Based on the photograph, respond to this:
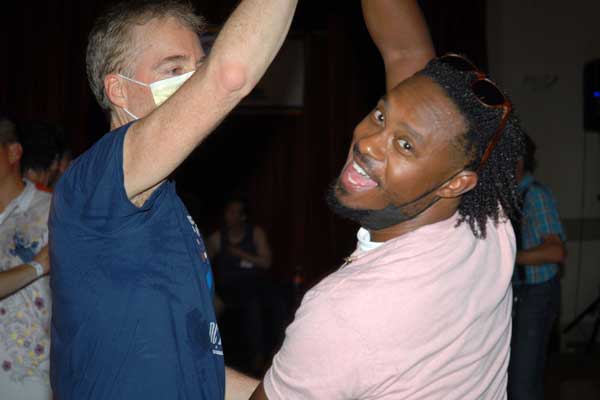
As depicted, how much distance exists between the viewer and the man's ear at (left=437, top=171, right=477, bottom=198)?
139 centimetres

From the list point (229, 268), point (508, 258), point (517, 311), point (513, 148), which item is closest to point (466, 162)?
point (513, 148)

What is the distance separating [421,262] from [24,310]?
74.4 inches

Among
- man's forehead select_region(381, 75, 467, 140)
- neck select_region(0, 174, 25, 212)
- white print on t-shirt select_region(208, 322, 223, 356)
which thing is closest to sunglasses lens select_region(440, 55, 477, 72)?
man's forehead select_region(381, 75, 467, 140)

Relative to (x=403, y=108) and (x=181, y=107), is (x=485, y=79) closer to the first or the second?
(x=403, y=108)

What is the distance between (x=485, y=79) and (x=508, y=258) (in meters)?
0.42

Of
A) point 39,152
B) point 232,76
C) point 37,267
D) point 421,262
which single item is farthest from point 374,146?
point 39,152

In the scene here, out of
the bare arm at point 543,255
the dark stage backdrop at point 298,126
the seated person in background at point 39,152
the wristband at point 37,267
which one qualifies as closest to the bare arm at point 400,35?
the wristband at point 37,267

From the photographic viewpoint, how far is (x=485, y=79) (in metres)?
1.40

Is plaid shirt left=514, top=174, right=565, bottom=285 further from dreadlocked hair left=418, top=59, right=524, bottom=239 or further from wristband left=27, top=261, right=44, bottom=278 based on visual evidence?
wristband left=27, top=261, right=44, bottom=278

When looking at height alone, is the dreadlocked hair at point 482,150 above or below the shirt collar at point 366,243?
above

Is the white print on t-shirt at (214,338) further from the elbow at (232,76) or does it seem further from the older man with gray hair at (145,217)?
the elbow at (232,76)

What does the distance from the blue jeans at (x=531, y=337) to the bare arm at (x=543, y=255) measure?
0.20 metres

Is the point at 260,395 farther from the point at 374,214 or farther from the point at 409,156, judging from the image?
the point at 409,156

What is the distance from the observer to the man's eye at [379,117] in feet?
4.55
